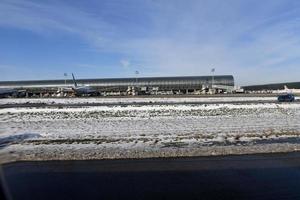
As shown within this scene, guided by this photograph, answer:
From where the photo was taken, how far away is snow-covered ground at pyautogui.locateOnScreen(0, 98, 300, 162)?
18281 mm

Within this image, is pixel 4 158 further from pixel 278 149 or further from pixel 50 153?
pixel 278 149

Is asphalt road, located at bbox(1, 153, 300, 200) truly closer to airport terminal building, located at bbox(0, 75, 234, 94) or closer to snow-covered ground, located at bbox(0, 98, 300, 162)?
snow-covered ground, located at bbox(0, 98, 300, 162)

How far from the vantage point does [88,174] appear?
43.3ft

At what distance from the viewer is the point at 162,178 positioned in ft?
40.5

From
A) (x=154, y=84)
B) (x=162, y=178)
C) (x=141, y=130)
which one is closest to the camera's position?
(x=162, y=178)

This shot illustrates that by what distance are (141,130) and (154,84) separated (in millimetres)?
88358

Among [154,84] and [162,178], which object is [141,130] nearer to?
[162,178]

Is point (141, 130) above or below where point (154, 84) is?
below

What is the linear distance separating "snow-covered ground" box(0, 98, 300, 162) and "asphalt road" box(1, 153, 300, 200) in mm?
1857

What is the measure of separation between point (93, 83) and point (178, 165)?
335ft

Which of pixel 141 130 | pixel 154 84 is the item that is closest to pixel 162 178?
pixel 141 130

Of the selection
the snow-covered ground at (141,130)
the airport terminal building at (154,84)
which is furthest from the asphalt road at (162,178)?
the airport terminal building at (154,84)

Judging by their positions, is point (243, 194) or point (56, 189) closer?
point (243, 194)

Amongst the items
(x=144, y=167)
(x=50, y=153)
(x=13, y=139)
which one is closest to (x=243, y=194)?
(x=144, y=167)
